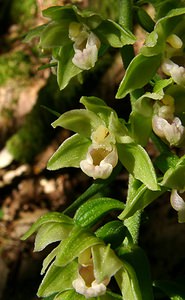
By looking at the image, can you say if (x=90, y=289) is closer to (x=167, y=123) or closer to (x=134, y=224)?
(x=134, y=224)

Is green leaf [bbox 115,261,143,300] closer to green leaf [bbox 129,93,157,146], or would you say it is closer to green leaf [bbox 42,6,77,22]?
green leaf [bbox 129,93,157,146]

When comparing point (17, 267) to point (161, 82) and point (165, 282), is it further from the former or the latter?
point (161, 82)

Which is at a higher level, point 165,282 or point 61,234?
point 61,234

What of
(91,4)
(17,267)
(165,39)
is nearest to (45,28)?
(165,39)

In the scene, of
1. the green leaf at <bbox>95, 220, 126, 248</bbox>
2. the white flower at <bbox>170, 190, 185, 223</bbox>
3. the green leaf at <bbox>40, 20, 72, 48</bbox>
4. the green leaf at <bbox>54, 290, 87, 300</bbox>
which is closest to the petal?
the white flower at <bbox>170, 190, 185, 223</bbox>

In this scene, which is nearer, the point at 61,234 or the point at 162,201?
the point at 61,234
